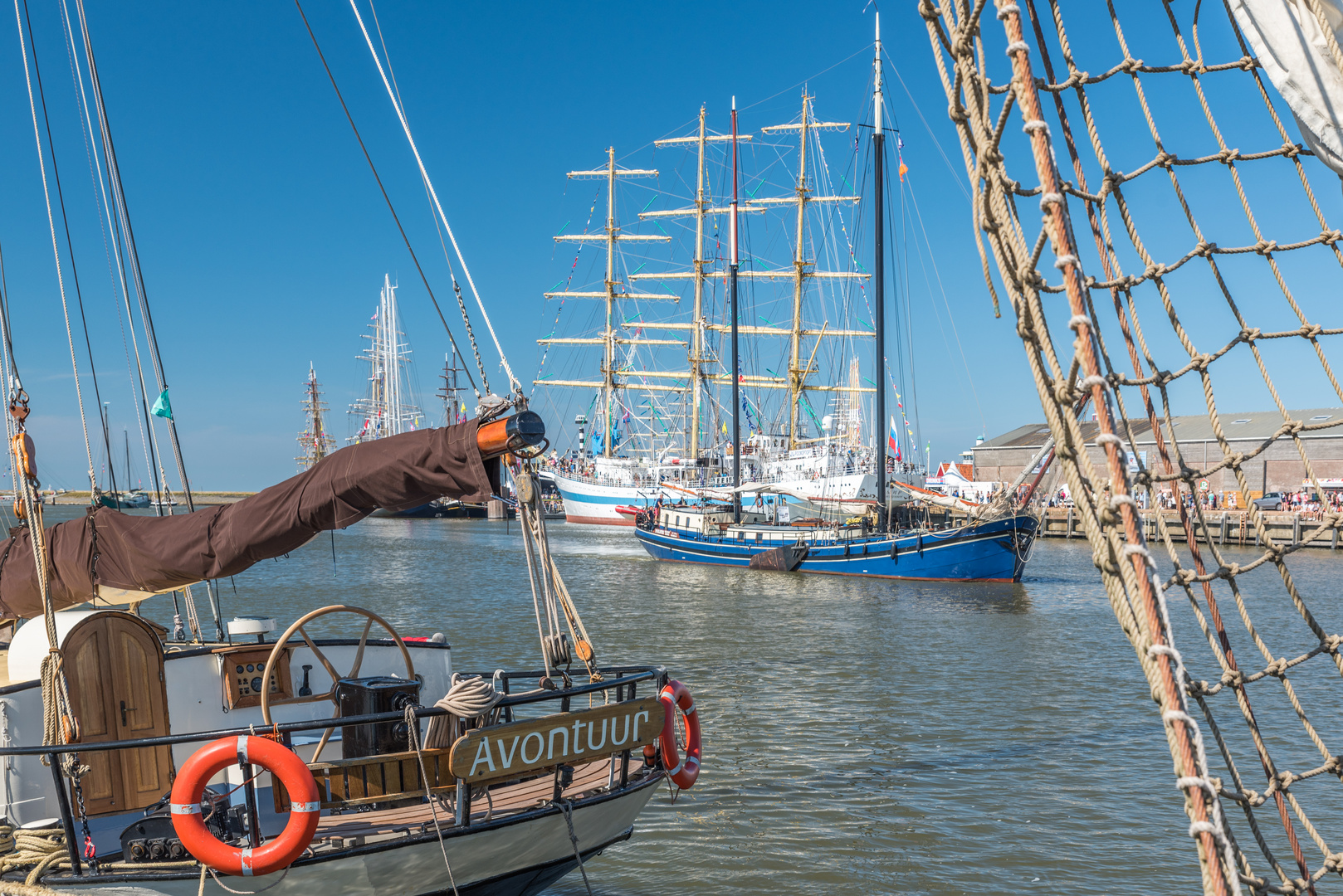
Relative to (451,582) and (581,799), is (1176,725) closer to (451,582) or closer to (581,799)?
(581,799)

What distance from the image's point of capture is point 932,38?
162 inches

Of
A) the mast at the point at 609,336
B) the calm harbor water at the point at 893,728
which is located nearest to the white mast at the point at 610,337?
the mast at the point at 609,336

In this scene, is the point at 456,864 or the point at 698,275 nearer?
the point at 456,864

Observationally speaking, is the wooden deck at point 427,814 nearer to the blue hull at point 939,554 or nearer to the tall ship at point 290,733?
the tall ship at point 290,733

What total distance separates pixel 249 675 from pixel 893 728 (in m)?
9.46

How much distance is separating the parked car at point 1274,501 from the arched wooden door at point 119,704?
58.4 m

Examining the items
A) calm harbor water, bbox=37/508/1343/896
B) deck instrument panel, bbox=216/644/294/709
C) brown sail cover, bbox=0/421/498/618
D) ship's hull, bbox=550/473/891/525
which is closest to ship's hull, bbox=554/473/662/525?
ship's hull, bbox=550/473/891/525

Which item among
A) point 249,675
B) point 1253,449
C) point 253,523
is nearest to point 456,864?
point 249,675

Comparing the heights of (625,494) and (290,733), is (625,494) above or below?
above

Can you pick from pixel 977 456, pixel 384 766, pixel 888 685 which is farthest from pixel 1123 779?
pixel 977 456

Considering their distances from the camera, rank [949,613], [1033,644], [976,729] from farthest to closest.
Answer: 1. [949,613]
2. [1033,644]
3. [976,729]

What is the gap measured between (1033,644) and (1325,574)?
21.6m

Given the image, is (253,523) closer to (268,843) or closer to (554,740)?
(268,843)

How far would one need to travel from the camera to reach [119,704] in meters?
7.25
